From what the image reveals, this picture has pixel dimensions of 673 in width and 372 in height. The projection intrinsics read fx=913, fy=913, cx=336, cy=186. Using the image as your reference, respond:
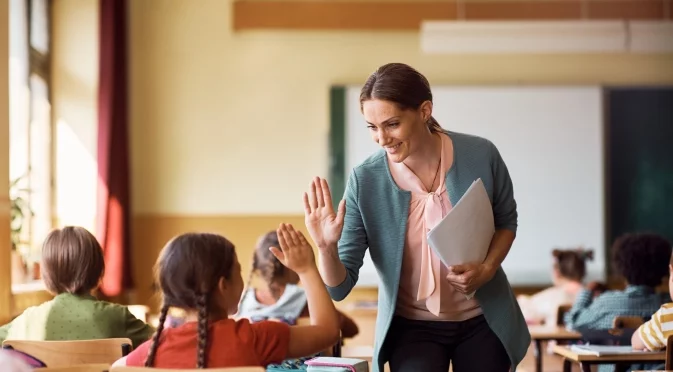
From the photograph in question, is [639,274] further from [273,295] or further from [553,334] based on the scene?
[273,295]

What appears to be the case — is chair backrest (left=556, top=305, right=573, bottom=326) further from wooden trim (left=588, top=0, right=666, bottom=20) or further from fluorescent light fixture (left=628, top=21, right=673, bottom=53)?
wooden trim (left=588, top=0, right=666, bottom=20)

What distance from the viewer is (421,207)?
2369mm

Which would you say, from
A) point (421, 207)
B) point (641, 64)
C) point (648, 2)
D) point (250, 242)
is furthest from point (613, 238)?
point (421, 207)

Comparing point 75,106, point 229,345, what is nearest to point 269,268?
point 229,345

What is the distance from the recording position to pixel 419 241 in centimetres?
237

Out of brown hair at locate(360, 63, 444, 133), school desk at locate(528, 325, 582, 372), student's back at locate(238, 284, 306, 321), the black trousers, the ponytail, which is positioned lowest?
school desk at locate(528, 325, 582, 372)

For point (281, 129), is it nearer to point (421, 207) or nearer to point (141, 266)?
point (141, 266)

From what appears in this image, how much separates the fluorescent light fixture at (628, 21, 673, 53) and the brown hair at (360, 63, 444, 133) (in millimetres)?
4785

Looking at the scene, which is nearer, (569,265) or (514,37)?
(569,265)

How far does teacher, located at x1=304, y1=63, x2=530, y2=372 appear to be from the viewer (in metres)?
2.27

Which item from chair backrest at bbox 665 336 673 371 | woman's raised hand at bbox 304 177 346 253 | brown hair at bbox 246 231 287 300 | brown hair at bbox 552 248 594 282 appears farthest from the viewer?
brown hair at bbox 552 248 594 282

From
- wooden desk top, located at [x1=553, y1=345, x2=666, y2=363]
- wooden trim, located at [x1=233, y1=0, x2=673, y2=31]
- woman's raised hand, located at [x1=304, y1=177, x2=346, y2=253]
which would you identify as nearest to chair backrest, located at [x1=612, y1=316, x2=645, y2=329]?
wooden desk top, located at [x1=553, y1=345, x2=666, y2=363]

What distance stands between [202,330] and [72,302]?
115cm

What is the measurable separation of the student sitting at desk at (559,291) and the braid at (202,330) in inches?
162
